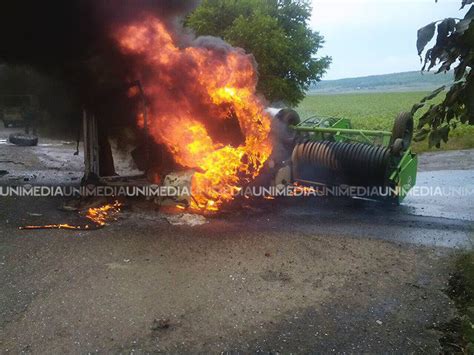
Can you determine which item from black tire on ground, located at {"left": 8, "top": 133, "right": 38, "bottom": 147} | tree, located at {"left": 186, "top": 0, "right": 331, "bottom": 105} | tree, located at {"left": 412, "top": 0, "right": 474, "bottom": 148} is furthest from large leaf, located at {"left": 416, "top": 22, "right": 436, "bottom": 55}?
black tire on ground, located at {"left": 8, "top": 133, "right": 38, "bottom": 147}

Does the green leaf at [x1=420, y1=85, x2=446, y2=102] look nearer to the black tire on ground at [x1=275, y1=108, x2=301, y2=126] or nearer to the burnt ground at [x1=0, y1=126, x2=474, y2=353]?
the burnt ground at [x1=0, y1=126, x2=474, y2=353]

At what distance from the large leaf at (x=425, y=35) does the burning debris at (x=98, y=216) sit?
22.3 feet

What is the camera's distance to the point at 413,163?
946 centimetres

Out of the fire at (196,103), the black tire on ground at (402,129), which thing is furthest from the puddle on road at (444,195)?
the fire at (196,103)

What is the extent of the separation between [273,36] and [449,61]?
14.9m

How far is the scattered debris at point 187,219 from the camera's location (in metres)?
8.12

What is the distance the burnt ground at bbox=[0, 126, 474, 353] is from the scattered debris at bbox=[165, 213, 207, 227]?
0.58 feet

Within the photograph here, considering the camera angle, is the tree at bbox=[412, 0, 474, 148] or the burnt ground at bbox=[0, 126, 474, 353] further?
the burnt ground at bbox=[0, 126, 474, 353]

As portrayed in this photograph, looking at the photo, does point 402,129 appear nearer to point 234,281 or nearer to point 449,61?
point 234,281

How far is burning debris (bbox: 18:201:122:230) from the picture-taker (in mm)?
7718

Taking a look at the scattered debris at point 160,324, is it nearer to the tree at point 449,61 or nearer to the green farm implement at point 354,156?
the tree at point 449,61

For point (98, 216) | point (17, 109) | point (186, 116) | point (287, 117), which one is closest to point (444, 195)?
point (287, 117)

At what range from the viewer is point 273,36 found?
1641 cm

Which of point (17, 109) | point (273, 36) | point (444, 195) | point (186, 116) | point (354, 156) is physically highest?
point (273, 36)
